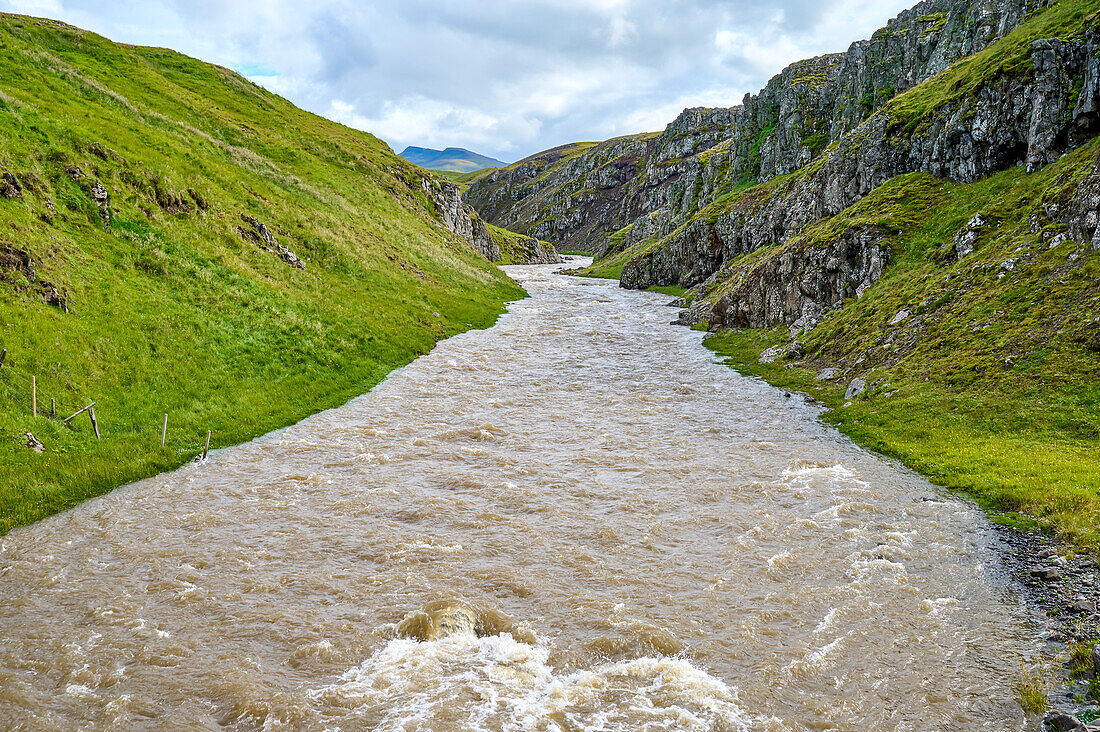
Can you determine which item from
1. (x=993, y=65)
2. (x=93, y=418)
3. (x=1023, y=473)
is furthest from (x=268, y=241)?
(x=993, y=65)

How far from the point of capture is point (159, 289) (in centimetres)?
3375

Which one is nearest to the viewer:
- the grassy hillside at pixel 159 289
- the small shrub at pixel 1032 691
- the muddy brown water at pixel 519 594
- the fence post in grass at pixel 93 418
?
the small shrub at pixel 1032 691

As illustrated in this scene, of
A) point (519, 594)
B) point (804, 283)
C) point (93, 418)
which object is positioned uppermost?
point (804, 283)

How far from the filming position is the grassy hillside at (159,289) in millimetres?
22875

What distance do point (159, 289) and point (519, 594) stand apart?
30.5 meters

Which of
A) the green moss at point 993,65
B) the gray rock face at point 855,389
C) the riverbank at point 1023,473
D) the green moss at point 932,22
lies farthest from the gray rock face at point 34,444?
the green moss at point 932,22

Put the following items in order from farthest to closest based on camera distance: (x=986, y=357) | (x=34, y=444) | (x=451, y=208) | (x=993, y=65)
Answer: (x=451, y=208) < (x=993, y=65) < (x=986, y=357) < (x=34, y=444)

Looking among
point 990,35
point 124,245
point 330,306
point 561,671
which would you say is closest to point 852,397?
point 561,671

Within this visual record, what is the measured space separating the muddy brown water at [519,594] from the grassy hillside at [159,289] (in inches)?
139

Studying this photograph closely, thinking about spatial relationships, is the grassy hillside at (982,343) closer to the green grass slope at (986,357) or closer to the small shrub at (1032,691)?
the green grass slope at (986,357)

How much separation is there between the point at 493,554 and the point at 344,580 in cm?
422

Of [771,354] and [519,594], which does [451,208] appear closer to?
[771,354]

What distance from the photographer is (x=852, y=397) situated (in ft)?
105

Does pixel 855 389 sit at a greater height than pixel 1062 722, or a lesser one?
greater
